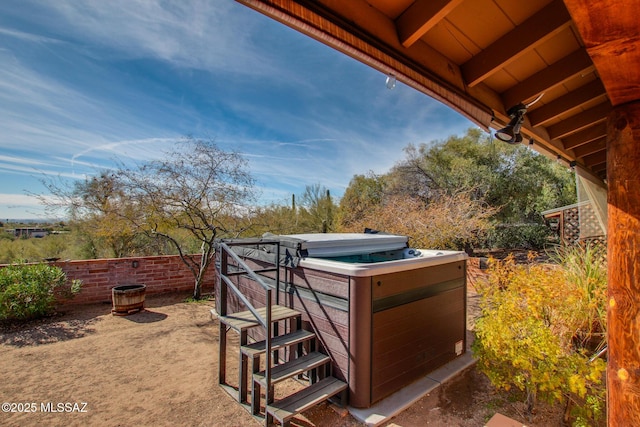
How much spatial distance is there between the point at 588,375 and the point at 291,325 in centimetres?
224

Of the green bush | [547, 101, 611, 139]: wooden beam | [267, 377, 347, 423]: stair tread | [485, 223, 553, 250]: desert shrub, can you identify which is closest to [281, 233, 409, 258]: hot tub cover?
[267, 377, 347, 423]: stair tread

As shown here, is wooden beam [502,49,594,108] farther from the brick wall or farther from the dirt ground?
the brick wall

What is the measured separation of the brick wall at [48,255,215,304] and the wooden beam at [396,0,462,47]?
242 inches

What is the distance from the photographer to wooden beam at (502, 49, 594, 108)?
6.11ft

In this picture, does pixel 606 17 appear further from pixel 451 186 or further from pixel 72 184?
pixel 451 186

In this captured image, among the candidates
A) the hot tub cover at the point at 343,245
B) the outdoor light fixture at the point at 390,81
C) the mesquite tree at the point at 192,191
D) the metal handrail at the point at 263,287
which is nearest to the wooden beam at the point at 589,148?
the hot tub cover at the point at 343,245

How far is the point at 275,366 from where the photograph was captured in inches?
93.4

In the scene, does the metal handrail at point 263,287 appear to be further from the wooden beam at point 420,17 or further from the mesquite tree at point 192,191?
the mesquite tree at point 192,191

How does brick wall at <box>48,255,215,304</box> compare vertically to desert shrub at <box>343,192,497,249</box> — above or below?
below

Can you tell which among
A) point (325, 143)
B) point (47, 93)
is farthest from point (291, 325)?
point (325, 143)

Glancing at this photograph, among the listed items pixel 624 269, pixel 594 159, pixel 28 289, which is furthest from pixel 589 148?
pixel 28 289

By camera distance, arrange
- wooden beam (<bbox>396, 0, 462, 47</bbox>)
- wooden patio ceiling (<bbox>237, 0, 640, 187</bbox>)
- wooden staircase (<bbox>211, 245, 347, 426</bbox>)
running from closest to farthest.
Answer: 1. wooden patio ceiling (<bbox>237, 0, 640, 187</bbox>)
2. wooden beam (<bbox>396, 0, 462, 47</bbox>)
3. wooden staircase (<bbox>211, 245, 347, 426</bbox>)

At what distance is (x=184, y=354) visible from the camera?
338cm

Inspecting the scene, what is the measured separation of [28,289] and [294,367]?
15.0 feet
